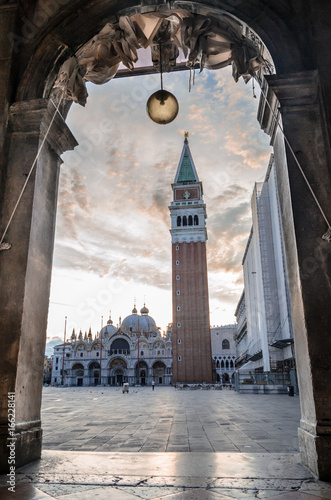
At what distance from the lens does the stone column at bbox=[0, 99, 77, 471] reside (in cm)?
Answer: 378

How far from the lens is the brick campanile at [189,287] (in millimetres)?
49875

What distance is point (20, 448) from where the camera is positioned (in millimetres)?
3615

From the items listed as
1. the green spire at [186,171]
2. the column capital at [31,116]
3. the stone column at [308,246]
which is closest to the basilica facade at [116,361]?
the green spire at [186,171]

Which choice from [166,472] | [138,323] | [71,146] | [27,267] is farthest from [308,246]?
[138,323]

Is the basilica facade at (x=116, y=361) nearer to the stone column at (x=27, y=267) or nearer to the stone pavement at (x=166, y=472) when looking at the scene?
the stone pavement at (x=166, y=472)

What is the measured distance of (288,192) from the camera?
4027 millimetres

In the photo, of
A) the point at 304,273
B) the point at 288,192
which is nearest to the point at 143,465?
the point at 304,273

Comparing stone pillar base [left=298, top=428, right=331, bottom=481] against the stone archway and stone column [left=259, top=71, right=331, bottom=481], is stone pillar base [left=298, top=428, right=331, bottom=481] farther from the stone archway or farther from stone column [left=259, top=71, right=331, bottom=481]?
the stone archway

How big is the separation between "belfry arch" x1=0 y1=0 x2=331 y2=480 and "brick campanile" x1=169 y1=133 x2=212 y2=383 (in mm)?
47733

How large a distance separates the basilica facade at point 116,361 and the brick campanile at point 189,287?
1447 cm

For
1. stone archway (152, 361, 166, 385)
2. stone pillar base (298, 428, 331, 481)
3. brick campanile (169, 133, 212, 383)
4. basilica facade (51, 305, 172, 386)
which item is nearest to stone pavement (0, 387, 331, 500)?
stone pillar base (298, 428, 331, 481)

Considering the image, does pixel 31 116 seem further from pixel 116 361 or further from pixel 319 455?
pixel 116 361

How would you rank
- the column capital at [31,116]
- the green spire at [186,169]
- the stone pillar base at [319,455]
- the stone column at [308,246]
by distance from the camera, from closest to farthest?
the stone pillar base at [319,455] < the stone column at [308,246] < the column capital at [31,116] < the green spire at [186,169]

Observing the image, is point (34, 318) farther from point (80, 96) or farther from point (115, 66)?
point (115, 66)
